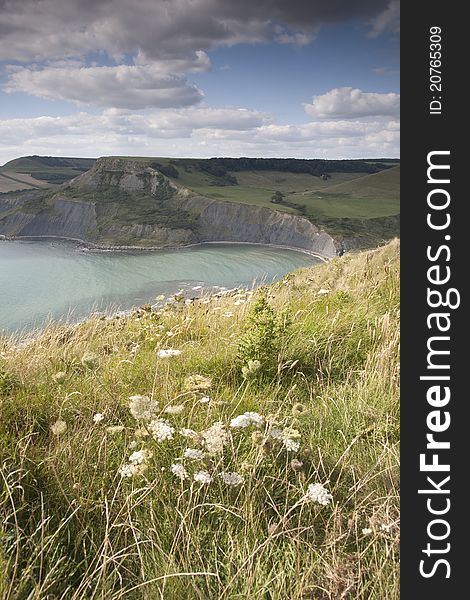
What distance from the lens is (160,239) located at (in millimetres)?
115375

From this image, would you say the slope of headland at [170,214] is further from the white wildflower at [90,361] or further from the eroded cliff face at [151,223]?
the white wildflower at [90,361]

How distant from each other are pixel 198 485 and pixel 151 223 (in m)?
122

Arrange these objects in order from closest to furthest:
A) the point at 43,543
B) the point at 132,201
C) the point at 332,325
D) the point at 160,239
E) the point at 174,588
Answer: the point at 174,588, the point at 43,543, the point at 332,325, the point at 160,239, the point at 132,201

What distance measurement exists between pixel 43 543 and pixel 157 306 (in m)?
5.27

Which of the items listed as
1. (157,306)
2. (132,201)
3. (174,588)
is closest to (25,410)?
(174,588)

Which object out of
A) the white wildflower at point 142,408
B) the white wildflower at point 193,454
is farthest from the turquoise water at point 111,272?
the white wildflower at point 193,454

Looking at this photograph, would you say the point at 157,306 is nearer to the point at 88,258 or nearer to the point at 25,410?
the point at 25,410

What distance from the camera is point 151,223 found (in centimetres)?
12012

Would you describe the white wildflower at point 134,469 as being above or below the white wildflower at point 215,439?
below

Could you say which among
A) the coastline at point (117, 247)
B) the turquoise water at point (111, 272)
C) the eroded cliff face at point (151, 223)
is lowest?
the turquoise water at point (111, 272)

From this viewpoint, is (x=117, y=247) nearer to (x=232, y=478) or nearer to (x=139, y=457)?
(x=139, y=457)

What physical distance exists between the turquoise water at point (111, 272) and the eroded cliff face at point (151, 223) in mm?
6157

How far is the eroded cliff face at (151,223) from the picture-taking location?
11406 centimetres

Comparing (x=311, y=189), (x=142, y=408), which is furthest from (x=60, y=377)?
(x=311, y=189)
